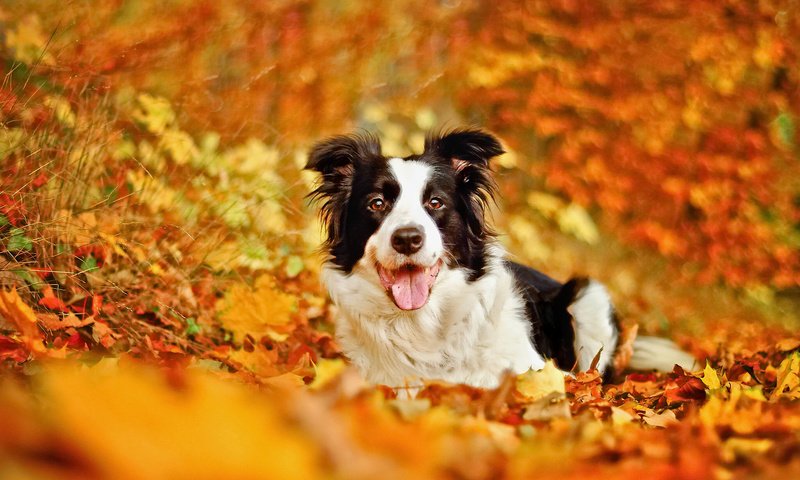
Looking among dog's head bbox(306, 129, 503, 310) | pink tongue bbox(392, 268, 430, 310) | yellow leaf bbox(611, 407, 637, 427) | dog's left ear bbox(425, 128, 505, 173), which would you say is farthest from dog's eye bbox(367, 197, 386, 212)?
yellow leaf bbox(611, 407, 637, 427)

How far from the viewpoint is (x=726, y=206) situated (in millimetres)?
7875

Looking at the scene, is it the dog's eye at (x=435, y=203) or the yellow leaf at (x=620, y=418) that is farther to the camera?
the dog's eye at (x=435, y=203)

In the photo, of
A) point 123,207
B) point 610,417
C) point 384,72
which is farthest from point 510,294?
point 384,72

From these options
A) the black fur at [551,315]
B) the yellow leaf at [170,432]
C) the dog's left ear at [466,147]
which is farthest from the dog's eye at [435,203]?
the yellow leaf at [170,432]

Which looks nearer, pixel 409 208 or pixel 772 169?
pixel 409 208

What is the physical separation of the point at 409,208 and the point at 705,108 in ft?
21.7

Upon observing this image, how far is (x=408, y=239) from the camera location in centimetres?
268

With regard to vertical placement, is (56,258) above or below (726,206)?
below

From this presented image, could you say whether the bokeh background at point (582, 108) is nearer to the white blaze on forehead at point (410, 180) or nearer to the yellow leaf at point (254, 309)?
the yellow leaf at point (254, 309)

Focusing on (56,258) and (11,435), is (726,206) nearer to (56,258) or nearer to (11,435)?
(56,258)

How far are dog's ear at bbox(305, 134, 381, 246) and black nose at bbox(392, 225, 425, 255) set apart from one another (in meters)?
0.63

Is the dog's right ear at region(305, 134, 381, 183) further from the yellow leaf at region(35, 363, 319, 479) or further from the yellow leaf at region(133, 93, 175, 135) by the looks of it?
the yellow leaf at region(35, 363, 319, 479)

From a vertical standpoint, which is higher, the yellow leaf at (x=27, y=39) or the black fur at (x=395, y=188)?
the yellow leaf at (x=27, y=39)

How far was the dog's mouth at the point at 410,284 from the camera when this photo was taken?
2840 mm
